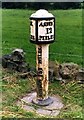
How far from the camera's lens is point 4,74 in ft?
15.1

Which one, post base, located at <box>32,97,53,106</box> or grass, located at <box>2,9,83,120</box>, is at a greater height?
grass, located at <box>2,9,83,120</box>

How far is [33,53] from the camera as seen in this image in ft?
19.3

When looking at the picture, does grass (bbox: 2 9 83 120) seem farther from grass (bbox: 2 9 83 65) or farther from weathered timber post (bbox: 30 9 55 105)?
weathered timber post (bbox: 30 9 55 105)

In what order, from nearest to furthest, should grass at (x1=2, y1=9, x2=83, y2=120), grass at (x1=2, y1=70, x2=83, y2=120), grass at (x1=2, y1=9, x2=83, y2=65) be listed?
grass at (x1=2, y1=70, x2=83, y2=120), grass at (x1=2, y1=9, x2=83, y2=120), grass at (x1=2, y1=9, x2=83, y2=65)

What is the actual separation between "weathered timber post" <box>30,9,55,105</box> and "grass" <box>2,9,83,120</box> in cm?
27

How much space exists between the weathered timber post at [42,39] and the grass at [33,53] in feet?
0.89

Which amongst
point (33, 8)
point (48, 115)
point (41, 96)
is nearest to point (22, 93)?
point (41, 96)

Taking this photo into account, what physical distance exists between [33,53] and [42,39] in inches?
93.0

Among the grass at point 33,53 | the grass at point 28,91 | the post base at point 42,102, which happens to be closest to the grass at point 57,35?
the grass at point 33,53

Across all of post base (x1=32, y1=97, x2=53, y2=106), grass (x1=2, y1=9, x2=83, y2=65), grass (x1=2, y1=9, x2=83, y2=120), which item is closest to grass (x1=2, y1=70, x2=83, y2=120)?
grass (x1=2, y1=9, x2=83, y2=120)

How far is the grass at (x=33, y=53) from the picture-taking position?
3609 mm

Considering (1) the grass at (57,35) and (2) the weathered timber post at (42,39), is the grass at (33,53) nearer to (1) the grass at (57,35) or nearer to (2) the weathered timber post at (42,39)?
(1) the grass at (57,35)

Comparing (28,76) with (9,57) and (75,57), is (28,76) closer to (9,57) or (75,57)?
(9,57)

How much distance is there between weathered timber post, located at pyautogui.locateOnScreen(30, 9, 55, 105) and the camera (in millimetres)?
3488
